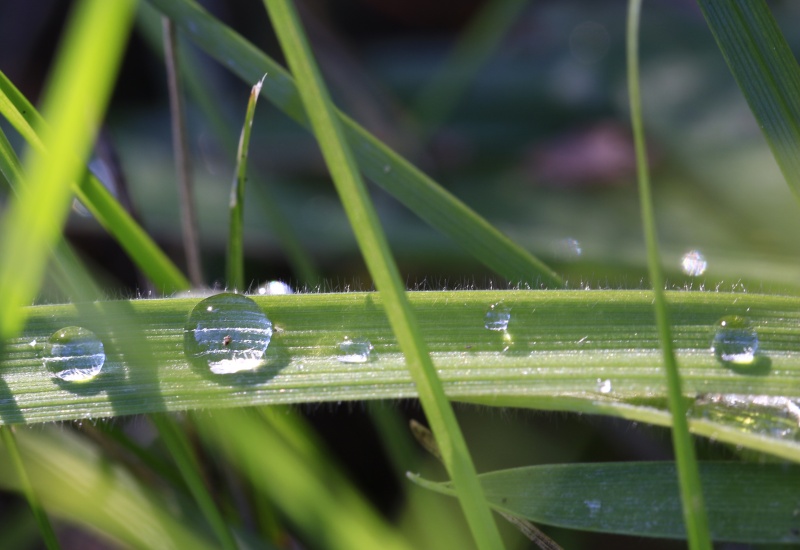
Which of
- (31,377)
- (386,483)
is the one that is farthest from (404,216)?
(31,377)

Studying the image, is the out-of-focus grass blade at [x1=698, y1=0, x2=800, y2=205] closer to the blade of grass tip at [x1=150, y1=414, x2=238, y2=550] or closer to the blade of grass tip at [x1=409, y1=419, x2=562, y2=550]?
the blade of grass tip at [x1=409, y1=419, x2=562, y2=550]

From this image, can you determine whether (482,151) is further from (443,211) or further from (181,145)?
(443,211)

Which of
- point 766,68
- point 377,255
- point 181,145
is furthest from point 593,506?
point 181,145

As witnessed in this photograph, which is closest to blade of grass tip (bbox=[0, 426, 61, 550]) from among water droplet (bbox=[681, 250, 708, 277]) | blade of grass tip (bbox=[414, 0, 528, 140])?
water droplet (bbox=[681, 250, 708, 277])

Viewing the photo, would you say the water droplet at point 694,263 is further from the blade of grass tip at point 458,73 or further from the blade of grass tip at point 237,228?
the blade of grass tip at point 458,73

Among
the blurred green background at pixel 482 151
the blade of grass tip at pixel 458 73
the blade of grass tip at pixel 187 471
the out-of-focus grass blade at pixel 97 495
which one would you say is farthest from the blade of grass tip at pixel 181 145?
the blade of grass tip at pixel 458 73
